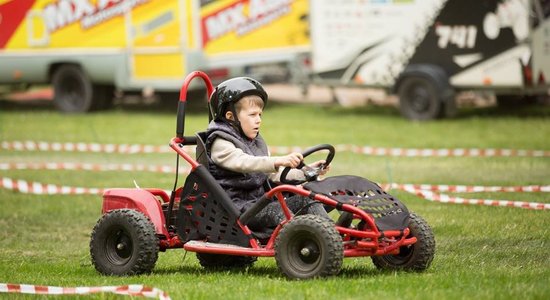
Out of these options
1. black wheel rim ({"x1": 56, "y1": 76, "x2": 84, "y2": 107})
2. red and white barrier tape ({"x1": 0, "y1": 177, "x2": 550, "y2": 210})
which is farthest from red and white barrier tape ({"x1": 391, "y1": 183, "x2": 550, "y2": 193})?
black wheel rim ({"x1": 56, "y1": 76, "x2": 84, "y2": 107})

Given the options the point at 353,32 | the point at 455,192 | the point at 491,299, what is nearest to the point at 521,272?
the point at 491,299

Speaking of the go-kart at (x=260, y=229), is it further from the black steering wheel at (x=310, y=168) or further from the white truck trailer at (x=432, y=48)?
the white truck trailer at (x=432, y=48)

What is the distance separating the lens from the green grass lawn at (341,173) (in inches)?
296

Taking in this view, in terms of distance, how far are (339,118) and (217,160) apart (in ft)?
47.8

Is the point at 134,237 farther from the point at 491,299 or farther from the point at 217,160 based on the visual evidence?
the point at 491,299

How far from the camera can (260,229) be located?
812 centimetres

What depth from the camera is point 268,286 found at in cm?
748

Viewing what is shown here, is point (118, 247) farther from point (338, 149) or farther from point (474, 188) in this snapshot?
point (338, 149)

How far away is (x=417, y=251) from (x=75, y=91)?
17525 millimetres

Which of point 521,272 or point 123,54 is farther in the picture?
point 123,54

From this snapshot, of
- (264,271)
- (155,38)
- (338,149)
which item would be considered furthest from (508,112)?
(264,271)

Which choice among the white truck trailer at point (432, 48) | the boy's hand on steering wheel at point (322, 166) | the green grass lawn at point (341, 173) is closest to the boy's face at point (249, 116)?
the boy's hand on steering wheel at point (322, 166)

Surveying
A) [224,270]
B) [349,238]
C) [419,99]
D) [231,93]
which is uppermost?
[231,93]

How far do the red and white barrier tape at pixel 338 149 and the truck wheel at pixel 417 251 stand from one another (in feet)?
28.6
